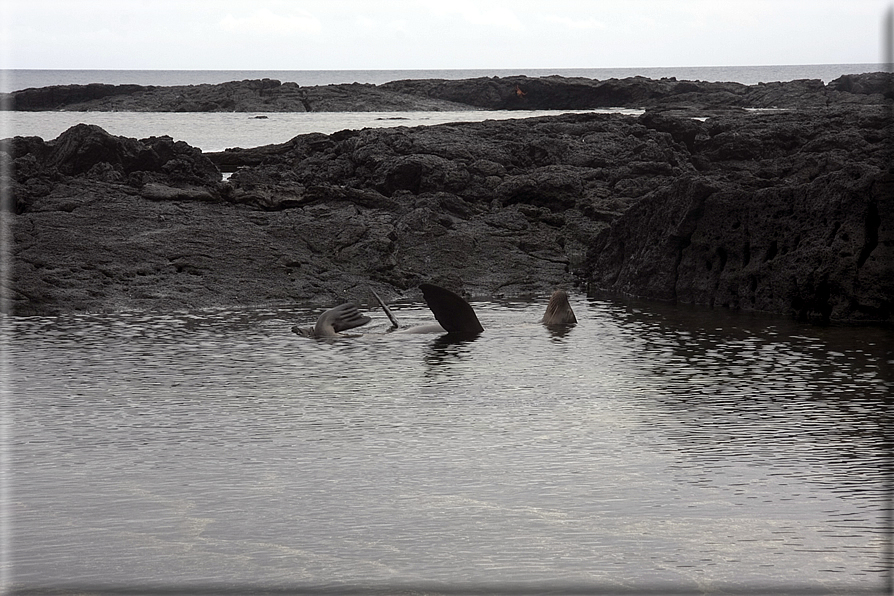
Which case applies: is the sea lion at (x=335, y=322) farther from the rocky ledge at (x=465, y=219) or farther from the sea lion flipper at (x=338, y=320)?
the rocky ledge at (x=465, y=219)

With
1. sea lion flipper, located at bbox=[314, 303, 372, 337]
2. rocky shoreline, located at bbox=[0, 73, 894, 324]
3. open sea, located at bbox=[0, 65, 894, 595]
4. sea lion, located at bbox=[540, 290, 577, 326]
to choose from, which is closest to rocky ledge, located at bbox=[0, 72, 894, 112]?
rocky shoreline, located at bbox=[0, 73, 894, 324]

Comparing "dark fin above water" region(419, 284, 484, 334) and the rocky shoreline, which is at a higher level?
the rocky shoreline

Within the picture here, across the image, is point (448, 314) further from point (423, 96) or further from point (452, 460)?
point (423, 96)

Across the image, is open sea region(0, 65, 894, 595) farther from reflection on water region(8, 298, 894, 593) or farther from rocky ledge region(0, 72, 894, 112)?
rocky ledge region(0, 72, 894, 112)

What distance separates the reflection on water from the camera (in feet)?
15.3

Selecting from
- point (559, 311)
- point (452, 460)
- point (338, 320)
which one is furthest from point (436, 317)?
point (452, 460)

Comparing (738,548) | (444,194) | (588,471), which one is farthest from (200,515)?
(444,194)

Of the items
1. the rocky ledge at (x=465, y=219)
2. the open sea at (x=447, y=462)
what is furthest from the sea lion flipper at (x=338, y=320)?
the rocky ledge at (x=465, y=219)

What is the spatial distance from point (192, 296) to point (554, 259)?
560 centimetres

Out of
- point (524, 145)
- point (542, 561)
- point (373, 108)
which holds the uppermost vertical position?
point (373, 108)

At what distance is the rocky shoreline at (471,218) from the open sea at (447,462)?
177cm

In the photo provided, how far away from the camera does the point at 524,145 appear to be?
2033cm

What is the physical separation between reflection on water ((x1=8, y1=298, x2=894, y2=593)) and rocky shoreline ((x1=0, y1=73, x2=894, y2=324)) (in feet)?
6.57

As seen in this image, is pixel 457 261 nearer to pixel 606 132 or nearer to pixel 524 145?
pixel 524 145
